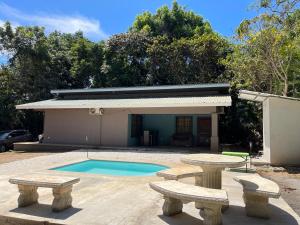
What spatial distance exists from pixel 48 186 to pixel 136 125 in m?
14.8

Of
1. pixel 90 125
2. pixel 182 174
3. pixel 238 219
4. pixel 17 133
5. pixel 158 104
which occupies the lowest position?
pixel 238 219

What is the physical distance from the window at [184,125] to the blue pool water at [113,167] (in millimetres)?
8320

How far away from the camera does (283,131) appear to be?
12.5 m

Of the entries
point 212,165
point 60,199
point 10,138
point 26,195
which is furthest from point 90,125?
point 212,165

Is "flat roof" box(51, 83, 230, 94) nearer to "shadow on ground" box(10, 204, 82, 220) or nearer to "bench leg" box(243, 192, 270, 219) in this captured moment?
"bench leg" box(243, 192, 270, 219)

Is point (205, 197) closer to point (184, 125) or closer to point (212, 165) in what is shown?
point (212, 165)

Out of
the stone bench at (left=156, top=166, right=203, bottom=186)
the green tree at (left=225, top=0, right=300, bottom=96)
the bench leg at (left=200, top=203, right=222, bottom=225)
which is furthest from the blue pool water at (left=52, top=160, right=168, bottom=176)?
the green tree at (left=225, top=0, right=300, bottom=96)

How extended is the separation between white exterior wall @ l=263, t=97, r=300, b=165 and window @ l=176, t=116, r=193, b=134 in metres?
8.37

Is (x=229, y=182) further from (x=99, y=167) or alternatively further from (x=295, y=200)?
(x=99, y=167)

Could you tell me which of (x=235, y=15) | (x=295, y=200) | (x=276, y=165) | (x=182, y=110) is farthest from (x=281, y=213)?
(x=235, y=15)

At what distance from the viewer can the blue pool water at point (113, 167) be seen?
12058mm

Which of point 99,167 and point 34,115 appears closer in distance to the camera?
point 99,167

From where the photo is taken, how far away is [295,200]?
724 centimetres

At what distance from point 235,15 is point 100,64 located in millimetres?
15421
